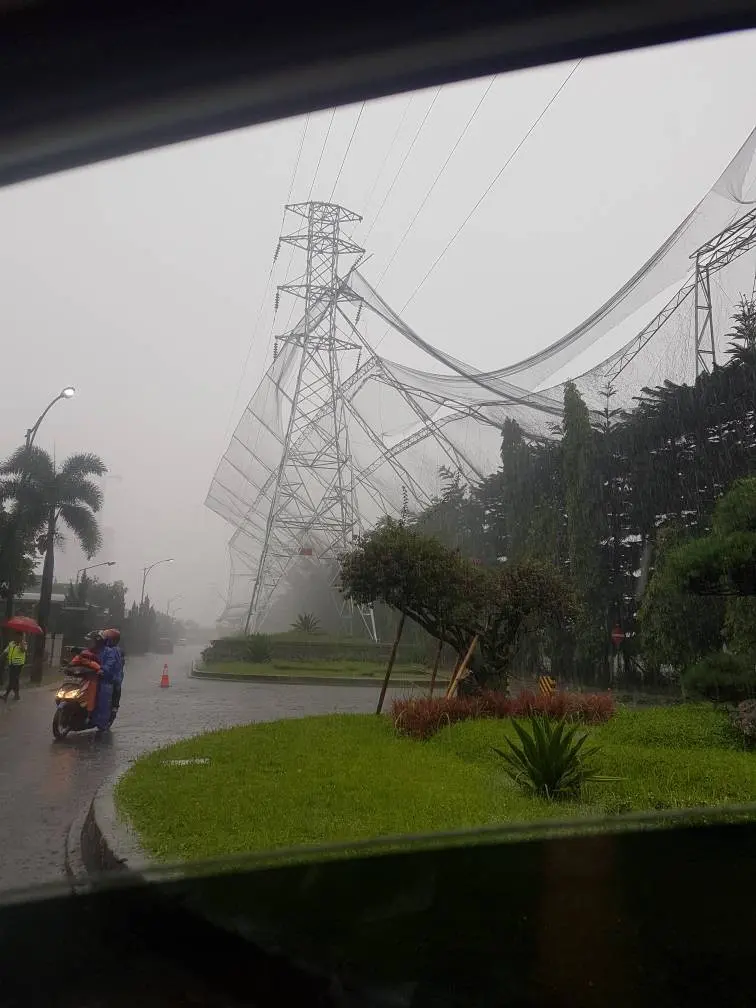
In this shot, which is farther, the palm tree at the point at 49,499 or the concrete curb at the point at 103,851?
the palm tree at the point at 49,499

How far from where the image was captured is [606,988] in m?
3.55

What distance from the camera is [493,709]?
430 inches

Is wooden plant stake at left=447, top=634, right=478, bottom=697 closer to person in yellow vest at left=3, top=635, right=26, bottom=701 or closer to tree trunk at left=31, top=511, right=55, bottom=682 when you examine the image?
person in yellow vest at left=3, top=635, right=26, bottom=701

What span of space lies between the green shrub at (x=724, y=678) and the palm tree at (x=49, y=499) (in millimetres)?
14742

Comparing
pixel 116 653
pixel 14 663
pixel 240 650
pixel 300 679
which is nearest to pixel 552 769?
pixel 116 653

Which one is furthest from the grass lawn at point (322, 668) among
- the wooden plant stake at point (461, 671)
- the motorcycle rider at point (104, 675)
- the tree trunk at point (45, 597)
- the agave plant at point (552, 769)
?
the agave plant at point (552, 769)

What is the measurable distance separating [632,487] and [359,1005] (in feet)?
41.5

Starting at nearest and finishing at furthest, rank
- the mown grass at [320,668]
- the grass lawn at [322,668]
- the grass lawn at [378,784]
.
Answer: the grass lawn at [378,784] → the grass lawn at [322,668] → the mown grass at [320,668]

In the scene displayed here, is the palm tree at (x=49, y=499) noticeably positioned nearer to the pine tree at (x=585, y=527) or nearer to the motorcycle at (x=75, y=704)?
the motorcycle at (x=75, y=704)

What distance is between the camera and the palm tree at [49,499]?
837 inches

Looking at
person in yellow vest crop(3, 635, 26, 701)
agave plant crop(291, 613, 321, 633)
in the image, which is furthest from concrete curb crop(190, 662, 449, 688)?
agave plant crop(291, 613, 321, 633)

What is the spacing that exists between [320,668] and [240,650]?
4.48 metres

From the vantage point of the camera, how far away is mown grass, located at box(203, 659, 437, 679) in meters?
22.0

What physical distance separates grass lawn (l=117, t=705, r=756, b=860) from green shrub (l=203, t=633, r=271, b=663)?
1831 cm
